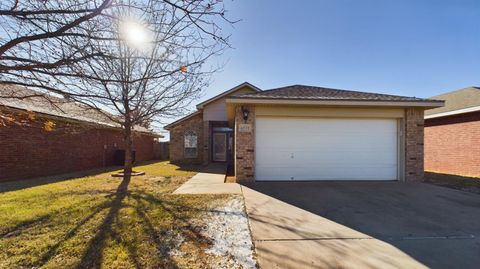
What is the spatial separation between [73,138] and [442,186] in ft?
51.0

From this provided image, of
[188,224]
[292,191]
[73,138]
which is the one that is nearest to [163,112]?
[73,138]

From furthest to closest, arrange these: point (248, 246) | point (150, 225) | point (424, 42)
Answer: point (424, 42) → point (150, 225) → point (248, 246)

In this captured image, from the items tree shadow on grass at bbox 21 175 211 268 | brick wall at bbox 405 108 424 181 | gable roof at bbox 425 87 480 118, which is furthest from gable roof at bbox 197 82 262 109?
tree shadow on grass at bbox 21 175 211 268

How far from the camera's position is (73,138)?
12.2 meters

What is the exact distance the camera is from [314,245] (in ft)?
11.7

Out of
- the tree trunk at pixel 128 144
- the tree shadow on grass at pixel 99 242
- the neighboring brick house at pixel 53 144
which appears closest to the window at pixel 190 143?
the neighboring brick house at pixel 53 144

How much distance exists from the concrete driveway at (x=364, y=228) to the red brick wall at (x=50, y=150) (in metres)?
6.83

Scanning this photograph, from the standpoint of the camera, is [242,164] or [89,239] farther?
[242,164]

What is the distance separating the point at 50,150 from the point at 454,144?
730 inches

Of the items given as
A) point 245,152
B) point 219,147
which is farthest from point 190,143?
point 245,152

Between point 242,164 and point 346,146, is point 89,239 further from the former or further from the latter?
point 346,146

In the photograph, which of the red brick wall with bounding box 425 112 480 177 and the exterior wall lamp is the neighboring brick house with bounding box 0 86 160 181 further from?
the red brick wall with bounding box 425 112 480 177

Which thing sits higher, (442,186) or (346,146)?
(346,146)

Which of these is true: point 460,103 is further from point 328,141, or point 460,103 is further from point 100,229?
point 100,229
